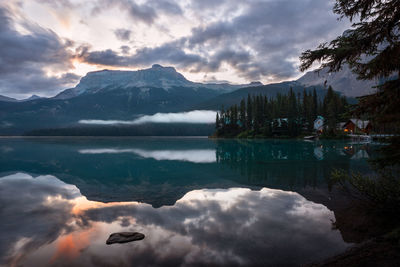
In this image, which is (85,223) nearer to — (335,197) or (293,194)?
(293,194)

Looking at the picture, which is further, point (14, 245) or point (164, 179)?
point (164, 179)

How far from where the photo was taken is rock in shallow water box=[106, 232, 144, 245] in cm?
998

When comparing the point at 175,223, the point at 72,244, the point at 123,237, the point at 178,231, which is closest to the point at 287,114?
the point at 175,223

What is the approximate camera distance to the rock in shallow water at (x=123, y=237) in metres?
9.98

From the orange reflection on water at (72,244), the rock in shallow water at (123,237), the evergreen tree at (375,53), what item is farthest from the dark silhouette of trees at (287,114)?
the orange reflection on water at (72,244)

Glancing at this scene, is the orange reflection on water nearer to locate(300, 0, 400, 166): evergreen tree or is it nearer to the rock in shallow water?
the rock in shallow water

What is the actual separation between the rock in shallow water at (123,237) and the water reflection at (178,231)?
339 mm

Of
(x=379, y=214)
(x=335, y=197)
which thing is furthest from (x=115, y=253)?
(x=335, y=197)

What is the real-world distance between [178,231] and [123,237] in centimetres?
247

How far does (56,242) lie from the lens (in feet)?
33.5

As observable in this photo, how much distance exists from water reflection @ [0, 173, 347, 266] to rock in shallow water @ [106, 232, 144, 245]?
0.34 m

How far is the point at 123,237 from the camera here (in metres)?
10.2

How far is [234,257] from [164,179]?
18.0 metres

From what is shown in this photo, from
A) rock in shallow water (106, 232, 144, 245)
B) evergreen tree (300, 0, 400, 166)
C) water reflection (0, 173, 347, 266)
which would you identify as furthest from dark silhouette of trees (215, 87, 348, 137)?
rock in shallow water (106, 232, 144, 245)
